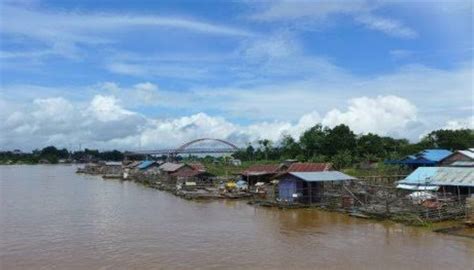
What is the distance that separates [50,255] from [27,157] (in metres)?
134

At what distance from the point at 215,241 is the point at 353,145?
128 feet

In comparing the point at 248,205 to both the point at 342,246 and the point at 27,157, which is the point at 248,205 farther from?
the point at 27,157

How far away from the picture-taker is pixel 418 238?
60.9 feet

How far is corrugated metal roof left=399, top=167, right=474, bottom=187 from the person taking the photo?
2398 centimetres

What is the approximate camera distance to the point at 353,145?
55219mm

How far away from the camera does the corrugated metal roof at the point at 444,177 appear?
23983mm

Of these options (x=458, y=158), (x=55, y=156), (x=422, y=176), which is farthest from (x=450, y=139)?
(x=55, y=156)

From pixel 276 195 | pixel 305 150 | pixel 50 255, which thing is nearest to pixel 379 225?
pixel 276 195

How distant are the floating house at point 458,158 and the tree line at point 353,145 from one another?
14.4m

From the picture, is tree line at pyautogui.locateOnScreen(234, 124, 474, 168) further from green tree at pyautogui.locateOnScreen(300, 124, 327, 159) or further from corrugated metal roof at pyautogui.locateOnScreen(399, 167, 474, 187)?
corrugated metal roof at pyautogui.locateOnScreen(399, 167, 474, 187)

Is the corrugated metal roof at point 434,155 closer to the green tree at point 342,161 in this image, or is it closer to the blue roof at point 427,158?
the blue roof at point 427,158

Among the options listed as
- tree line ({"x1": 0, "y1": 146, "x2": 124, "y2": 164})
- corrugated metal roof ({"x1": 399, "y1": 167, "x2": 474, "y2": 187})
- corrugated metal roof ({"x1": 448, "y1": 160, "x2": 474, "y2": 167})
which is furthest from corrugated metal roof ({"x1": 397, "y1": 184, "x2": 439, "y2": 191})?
tree line ({"x1": 0, "y1": 146, "x2": 124, "y2": 164})

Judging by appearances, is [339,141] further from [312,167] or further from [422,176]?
[422,176]

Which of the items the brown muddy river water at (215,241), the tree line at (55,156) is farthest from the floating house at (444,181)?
the tree line at (55,156)
